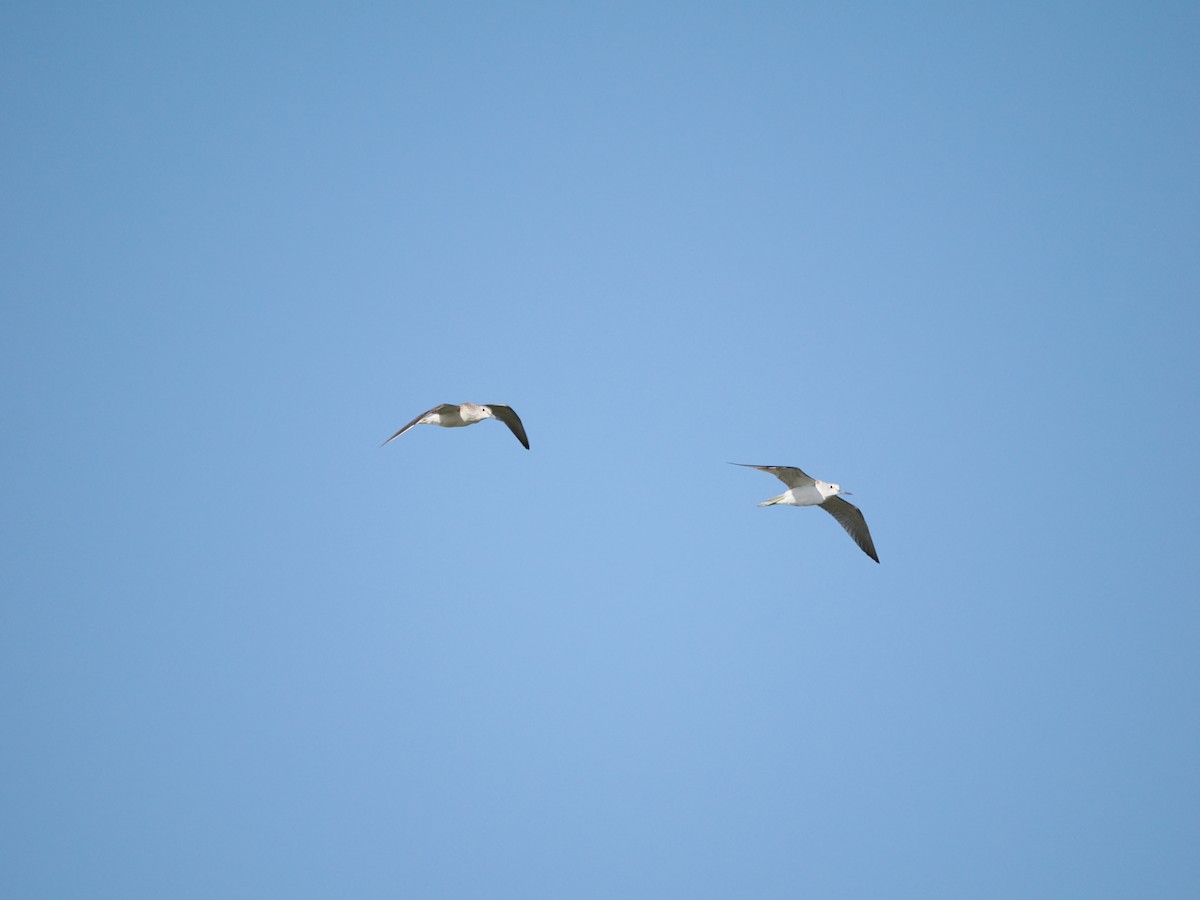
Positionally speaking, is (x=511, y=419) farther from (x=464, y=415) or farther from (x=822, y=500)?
(x=822, y=500)

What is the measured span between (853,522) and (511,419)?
26.1 feet

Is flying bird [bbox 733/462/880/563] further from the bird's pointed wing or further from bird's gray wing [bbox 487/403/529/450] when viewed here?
bird's gray wing [bbox 487/403/529/450]

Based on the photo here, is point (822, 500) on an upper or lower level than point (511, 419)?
lower

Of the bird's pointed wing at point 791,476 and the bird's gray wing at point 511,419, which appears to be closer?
the bird's pointed wing at point 791,476

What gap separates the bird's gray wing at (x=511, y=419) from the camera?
A: 24453 mm

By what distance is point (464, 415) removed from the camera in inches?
934

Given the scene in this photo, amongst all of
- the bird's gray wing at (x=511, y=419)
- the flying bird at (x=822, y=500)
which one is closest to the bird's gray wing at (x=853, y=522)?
the flying bird at (x=822, y=500)

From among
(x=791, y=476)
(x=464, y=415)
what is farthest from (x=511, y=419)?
(x=791, y=476)

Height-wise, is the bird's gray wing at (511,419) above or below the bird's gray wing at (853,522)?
above

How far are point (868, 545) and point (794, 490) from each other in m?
2.52

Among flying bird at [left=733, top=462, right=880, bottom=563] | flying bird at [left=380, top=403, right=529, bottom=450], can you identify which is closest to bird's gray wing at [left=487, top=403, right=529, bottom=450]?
flying bird at [left=380, top=403, right=529, bottom=450]

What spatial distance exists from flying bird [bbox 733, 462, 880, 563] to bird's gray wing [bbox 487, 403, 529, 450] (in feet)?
19.9

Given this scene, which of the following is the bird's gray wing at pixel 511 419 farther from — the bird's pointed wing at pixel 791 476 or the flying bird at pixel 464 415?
the bird's pointed wing at pixel 791 476

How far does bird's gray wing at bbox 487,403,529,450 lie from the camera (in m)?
24.5
